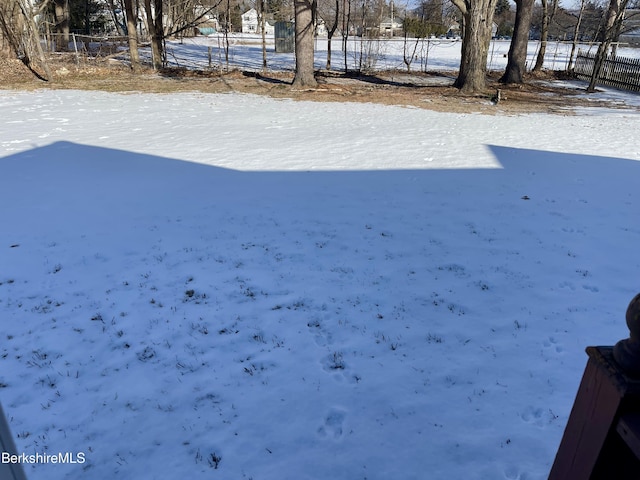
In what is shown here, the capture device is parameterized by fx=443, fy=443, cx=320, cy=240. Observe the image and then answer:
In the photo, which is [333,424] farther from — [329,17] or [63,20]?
[329,17]

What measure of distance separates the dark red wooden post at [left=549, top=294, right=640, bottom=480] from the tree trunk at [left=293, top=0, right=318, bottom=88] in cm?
1700

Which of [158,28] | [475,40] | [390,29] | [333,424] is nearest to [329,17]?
[390,29]

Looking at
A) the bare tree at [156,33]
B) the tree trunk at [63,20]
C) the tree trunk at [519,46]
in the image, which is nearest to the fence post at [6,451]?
the tree trunk at [519,46]

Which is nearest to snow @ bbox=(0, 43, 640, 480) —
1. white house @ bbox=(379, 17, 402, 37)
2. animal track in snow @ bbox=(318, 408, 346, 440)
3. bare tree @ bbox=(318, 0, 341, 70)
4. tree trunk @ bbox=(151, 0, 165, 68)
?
animal track in snow @ bbox=(318, 408, 346, 440)

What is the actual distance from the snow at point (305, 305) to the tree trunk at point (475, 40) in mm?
9007

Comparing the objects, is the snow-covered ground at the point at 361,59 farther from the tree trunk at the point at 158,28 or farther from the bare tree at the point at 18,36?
the bare tree at the point at 18,36

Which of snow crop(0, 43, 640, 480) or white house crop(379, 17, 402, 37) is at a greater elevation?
white house crop(379, 17, 402, 37)

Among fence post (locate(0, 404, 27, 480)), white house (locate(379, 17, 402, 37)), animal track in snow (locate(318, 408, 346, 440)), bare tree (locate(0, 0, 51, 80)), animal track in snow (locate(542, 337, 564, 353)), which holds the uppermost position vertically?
white house (locate(379, 17, 402, 37))

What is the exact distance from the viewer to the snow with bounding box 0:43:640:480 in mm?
2582

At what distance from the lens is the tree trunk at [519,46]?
19156mm

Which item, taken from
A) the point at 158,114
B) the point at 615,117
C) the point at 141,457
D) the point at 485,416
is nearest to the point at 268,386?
the point at 141,457

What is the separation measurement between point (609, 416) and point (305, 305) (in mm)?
3001

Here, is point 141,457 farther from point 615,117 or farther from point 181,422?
point 615,117

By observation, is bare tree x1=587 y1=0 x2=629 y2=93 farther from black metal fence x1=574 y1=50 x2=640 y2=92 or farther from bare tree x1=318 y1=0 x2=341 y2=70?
bare tree x1=318 y1=0 x2=341 y2=70
